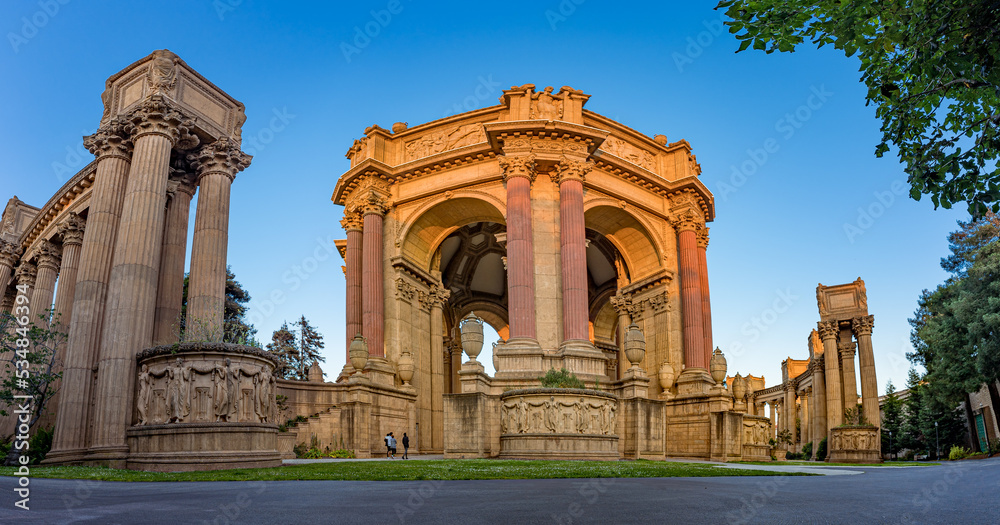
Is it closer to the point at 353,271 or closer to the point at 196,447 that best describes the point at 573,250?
the point at 353,271

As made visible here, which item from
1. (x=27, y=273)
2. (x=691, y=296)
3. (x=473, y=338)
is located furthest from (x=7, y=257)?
(x=691, y=296)

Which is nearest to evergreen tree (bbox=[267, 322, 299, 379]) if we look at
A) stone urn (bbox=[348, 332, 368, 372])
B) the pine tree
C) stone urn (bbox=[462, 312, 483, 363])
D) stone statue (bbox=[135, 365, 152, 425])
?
the pine tree

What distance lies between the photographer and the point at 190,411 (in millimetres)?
13039

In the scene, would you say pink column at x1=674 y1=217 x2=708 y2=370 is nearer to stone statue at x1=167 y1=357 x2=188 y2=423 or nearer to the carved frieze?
the carved frieze

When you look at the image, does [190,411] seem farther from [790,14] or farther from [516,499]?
[790,14]

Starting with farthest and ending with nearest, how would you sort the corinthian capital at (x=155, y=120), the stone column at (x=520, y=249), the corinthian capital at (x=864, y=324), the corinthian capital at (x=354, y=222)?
the corinthian capital at (x=864, y=324) → the corinthian capital at (x=354, y=222) → the stone column at (x=520, y=249) → the corinthian capital at (x=155, y=120)

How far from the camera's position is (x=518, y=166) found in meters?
28.8

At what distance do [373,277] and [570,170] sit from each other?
408 inches

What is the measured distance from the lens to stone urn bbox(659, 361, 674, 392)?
31.5m

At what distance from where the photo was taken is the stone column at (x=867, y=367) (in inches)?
1544

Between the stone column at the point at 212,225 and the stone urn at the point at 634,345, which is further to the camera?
the stone urn at the point at 634,345

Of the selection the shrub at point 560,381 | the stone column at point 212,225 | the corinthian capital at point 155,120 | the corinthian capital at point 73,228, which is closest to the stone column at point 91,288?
the corinthian capital at point 155,120

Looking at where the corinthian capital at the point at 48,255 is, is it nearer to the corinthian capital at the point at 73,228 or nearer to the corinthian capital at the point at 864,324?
the corinthian capital at the point at 73,228

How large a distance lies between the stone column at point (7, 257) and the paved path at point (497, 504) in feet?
94.8
